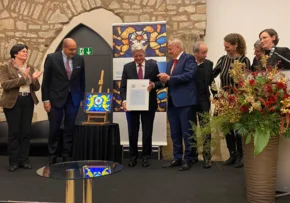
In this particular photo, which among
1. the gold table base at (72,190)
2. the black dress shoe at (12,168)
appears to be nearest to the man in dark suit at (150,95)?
the black dress shoe at (12,168)

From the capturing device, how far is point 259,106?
91.5 inches

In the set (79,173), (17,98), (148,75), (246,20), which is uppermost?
(246,20)

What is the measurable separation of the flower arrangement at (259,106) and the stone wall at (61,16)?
3124 millimetres

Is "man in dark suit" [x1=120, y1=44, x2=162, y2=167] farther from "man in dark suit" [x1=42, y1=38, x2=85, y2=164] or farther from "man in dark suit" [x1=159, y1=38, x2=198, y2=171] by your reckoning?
"man in dark suit" [x1=42, y1=38, x2=85, y2=164]

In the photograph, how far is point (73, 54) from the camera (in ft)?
13.4

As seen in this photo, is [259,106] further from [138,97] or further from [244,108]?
[138,97]

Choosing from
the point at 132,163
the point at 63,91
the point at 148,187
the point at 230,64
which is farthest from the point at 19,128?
the point at 230,64

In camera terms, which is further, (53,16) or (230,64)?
(53,16)

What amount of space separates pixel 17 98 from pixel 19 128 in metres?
0.34

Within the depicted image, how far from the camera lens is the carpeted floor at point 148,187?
284 cm

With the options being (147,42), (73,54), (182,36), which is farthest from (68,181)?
(182,36)

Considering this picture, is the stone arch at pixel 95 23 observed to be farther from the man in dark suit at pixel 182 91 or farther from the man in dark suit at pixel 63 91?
the man in dark suit at pixel 182 91

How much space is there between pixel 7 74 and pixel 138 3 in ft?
9.01

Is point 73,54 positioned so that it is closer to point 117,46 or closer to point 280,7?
point 117,46
